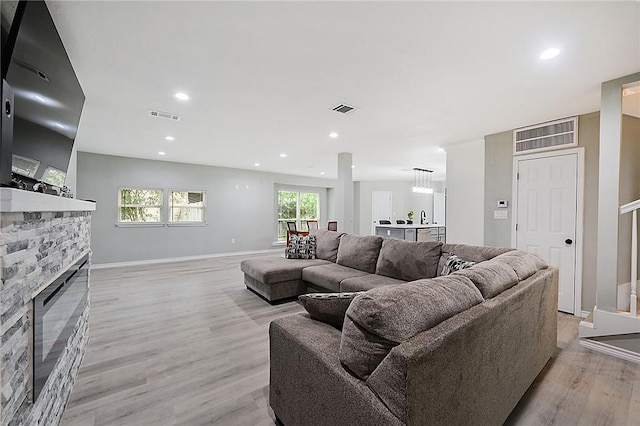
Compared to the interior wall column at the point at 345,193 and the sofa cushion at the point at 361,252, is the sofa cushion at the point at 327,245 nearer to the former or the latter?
the sofa cushion at the point at 361,252

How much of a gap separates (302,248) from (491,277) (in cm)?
319

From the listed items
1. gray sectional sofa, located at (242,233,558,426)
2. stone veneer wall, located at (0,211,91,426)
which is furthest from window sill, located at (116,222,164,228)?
gray sectional sofa, located at (242,233,558,426)

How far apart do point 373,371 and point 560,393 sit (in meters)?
1.84

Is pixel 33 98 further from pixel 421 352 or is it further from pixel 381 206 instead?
pixel 381 206

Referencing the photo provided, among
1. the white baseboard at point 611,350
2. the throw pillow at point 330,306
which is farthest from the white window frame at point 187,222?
the white baseboard at point 611,350

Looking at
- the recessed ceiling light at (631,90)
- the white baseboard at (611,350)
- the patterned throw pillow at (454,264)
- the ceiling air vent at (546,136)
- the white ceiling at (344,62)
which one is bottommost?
the white baseboard at (611,350)

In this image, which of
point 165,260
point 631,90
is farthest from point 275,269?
point 165,260

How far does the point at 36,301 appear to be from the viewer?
134 cm

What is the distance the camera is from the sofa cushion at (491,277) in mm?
1520

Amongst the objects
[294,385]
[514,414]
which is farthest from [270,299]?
[514,414]

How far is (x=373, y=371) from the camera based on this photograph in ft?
3.59

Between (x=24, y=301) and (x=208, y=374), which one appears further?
(x=208, y=374)

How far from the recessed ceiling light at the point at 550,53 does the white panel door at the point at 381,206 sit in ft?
28.1

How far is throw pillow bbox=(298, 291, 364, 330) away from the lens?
59.5 inches
